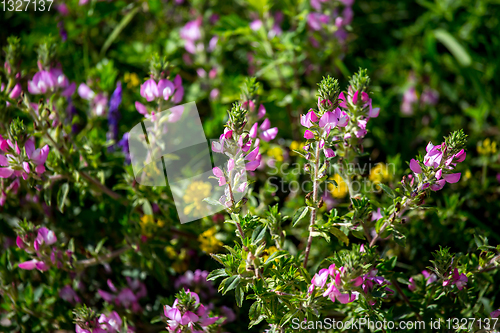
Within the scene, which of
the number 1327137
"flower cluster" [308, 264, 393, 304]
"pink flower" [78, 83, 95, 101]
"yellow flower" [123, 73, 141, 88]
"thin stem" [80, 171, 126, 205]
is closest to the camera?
"flower cluster" [308, 264, 393, 304]

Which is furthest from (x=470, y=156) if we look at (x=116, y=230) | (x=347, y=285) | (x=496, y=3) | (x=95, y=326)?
(x=95, y=326)

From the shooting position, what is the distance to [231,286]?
135 cm

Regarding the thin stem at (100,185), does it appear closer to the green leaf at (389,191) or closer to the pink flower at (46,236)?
the pink flower at (46,236)

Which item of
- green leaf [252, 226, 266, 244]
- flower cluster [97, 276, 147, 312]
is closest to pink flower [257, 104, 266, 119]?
green leaf [252, 226, 266, 244]

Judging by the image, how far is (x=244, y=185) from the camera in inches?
55.4

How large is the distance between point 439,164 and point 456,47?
206 centimetres

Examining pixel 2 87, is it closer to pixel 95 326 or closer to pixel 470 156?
pixel 95 326

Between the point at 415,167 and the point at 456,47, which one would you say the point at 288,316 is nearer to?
the point at 415,167

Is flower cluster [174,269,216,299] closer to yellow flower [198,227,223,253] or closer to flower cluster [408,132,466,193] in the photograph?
yellow flower [198,227,223,253]

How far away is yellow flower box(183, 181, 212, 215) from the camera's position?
2.06 m

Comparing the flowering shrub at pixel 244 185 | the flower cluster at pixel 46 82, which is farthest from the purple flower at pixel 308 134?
the flower cluster at pixel 46 82

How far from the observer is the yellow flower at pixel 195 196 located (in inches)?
81.2

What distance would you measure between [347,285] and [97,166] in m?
1.36

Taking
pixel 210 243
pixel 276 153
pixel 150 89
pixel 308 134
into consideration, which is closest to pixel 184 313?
pixel 210 243
